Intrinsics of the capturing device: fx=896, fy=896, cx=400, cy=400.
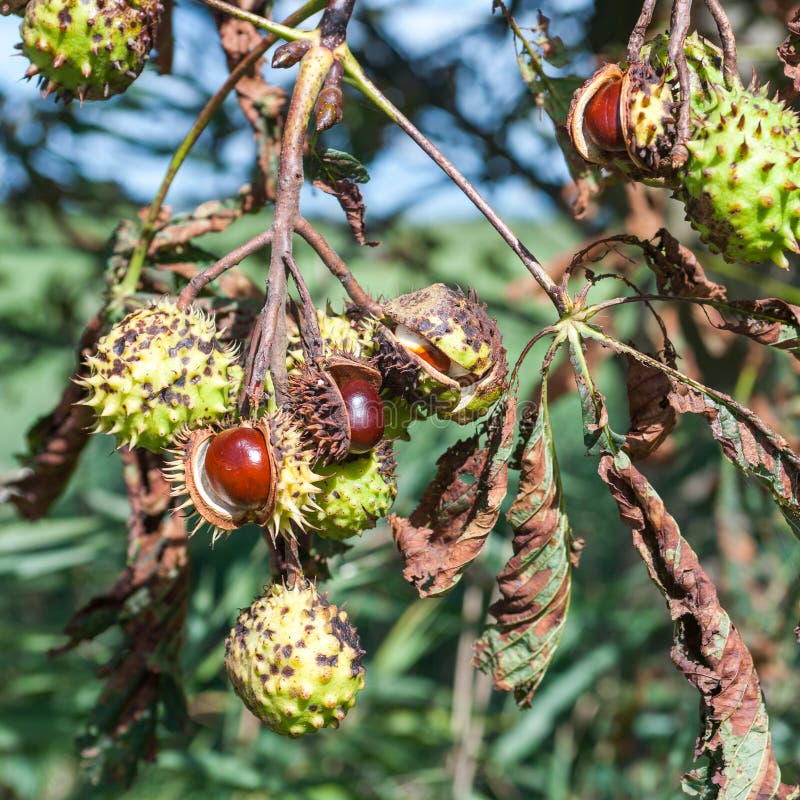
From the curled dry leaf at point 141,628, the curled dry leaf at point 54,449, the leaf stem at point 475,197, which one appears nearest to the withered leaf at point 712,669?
the leaf stem at point 475,197

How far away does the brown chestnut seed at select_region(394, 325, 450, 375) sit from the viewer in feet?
4.44

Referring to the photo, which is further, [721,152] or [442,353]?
[442,353]

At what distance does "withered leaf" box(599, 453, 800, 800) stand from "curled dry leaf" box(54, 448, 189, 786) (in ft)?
3.25

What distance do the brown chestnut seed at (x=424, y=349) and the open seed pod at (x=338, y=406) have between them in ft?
0.25

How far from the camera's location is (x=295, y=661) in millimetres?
1242

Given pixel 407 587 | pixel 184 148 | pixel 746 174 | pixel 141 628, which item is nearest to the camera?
pixel 746 174

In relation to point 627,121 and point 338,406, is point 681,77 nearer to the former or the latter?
point 627,121

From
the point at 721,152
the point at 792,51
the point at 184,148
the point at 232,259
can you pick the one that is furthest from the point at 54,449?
the point at 792,51

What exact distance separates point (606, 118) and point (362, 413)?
0.54 metres

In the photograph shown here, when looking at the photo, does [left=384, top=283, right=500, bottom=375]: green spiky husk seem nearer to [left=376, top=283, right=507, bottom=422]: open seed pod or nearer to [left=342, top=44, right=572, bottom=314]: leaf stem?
[left=376, top=283, right=507, bottom=422]: open seed pod

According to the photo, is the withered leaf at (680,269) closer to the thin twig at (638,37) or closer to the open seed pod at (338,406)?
the thin twig at (638,37)

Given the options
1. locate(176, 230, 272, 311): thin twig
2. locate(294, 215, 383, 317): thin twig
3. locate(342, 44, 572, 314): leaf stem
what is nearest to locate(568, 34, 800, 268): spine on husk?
locate(342, 44, 572, 314): leaf stem

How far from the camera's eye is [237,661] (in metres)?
1.30

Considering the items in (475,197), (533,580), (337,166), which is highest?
(337,166)
